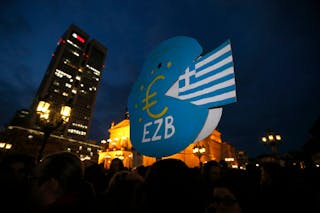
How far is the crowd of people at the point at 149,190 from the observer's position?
1.02m

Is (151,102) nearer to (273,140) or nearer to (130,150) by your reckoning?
(273,140)

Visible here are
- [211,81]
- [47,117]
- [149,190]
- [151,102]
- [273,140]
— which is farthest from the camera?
[273,140]

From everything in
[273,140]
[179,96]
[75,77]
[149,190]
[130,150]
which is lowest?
[149,190]

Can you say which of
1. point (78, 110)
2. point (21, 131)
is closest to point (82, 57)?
point (78, 110)

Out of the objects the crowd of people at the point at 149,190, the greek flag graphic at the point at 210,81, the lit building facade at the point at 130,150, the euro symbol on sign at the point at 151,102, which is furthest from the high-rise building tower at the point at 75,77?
the greek flag graphic at the point at 210,81

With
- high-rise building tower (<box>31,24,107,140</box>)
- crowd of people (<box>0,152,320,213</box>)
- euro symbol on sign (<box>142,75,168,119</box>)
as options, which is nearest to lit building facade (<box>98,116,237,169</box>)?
crowd of people (<box>0,152,320,213</box>)

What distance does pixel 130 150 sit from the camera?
34.8 m

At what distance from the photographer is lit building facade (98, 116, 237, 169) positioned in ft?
111

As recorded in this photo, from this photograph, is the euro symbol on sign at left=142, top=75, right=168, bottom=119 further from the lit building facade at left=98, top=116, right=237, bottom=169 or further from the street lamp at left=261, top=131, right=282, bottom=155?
the lit building facade at left=98, top=116, right=237, bottom=169

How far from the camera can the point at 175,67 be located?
90.6 inches

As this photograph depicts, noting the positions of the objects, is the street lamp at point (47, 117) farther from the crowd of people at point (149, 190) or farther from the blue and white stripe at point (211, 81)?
the blue and white stripe at point (211, 81)

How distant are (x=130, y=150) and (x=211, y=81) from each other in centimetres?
3500

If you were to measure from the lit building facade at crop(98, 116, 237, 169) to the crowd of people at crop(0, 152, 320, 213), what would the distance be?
27615mm

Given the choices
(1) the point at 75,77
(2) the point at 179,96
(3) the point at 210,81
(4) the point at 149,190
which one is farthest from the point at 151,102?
(1) the point at 75,77
